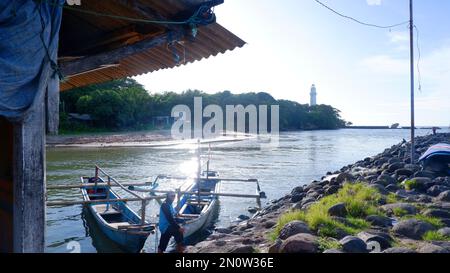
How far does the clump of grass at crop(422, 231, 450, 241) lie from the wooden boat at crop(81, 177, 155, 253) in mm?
6257

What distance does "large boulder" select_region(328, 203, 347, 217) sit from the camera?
26.7 ft

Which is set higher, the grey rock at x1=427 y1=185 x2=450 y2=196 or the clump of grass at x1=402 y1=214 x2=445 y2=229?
the grey rock at x1=427 y1=185 x2=450 y2=196

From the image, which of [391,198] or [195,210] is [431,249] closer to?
[391,198]

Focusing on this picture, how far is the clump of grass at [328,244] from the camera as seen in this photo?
601 centimetres

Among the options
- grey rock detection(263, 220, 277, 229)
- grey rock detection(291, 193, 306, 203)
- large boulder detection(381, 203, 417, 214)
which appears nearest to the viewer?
large boulder detection(381, 203, 417, 214)

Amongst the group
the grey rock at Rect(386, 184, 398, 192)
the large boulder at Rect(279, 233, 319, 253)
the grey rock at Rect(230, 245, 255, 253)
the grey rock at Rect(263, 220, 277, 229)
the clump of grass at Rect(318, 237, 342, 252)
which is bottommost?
the grey rock at Rect(263, 220, 277, 229)

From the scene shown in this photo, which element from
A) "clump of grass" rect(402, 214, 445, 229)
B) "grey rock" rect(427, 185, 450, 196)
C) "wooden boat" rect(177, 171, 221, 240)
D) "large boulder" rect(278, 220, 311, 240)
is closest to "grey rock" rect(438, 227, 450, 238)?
"clump of grass" rect(402, 214, 445, 229)

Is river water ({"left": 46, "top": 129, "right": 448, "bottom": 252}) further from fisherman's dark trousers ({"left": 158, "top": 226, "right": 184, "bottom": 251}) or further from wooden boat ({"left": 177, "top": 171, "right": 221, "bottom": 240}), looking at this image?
fisherman's dark trousers ({"left": 158, "top": 226, "right": 184, "bottom": 251})

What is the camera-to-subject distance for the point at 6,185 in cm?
354

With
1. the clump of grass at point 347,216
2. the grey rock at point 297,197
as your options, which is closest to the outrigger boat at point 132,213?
the grey rock at point 297,197

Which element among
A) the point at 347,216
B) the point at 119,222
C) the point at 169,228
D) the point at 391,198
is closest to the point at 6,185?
the point at 169,228

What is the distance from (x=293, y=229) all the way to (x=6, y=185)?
513 cm

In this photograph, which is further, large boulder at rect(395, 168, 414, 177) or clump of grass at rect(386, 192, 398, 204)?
A: large boulder at rect(395, 168, 414, 177)

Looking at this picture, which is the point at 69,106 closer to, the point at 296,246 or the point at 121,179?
the point at 121,179
